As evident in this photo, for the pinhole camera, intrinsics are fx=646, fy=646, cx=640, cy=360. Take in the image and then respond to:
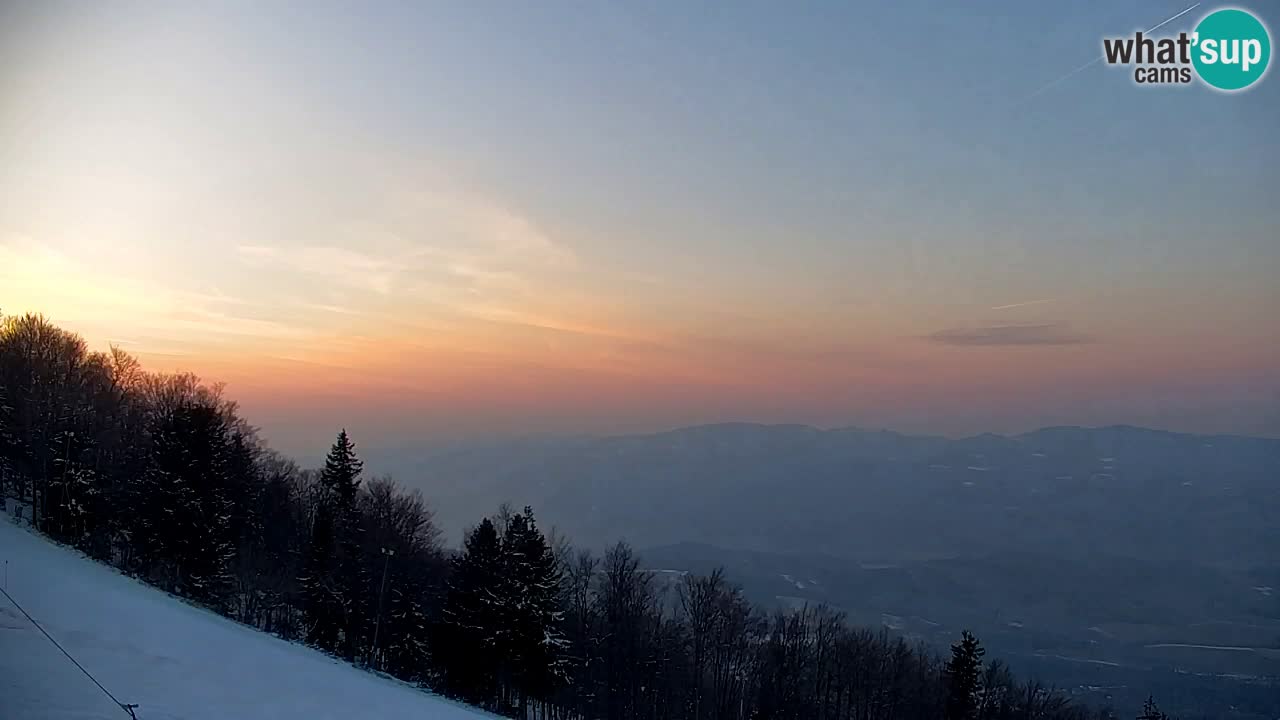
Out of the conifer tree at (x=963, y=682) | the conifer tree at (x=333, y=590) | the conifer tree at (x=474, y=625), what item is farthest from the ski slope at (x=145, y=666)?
the conifer tree at (x=963, y=682)

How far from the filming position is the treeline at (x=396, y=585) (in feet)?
123

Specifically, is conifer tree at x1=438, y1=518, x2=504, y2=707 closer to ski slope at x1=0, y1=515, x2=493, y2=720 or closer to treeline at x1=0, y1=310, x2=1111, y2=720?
treeline at x1=0, y1=310, x2=1111, y2=720

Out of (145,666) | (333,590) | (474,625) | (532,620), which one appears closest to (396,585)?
(333,590)

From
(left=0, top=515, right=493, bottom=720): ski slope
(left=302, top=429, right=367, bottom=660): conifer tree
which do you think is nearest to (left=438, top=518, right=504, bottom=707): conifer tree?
(left=302, top=429, right=367, bottom=660): conifer tree

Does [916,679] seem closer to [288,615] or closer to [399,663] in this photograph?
[399,663]

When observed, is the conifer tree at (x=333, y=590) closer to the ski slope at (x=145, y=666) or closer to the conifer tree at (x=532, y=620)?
the conifer tree at (x=532, y=620)

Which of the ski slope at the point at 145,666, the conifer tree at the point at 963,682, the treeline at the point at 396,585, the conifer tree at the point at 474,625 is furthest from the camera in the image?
the conifer tree at the point at 963,682

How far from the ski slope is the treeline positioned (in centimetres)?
1195

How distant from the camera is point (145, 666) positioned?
1541 centimetres

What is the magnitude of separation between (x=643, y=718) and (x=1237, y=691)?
143 metres

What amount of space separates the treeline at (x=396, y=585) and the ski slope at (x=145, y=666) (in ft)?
39.2

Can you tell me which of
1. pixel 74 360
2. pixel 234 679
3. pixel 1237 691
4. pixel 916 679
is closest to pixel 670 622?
pixel 916 679

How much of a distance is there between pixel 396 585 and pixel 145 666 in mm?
29564

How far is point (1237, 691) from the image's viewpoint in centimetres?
12481
